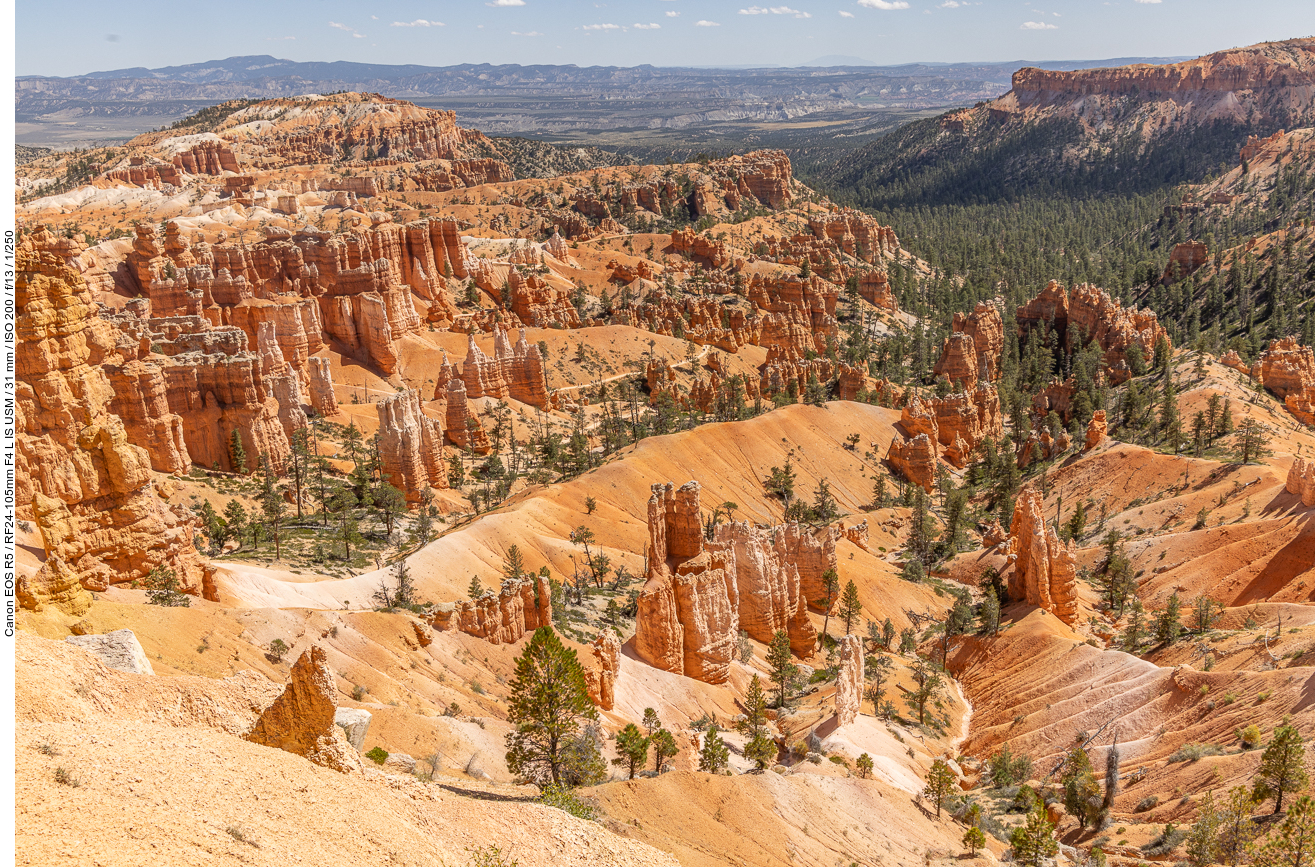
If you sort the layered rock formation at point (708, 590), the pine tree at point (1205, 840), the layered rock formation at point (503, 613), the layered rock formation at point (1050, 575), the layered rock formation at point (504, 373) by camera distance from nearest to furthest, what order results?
the pine tree at point (1205, 840) < the layered rock formation at point (503, 613) < the layered rock formation at point (708, 590) < the layered rock formation at point (1050, 575) < the layered rock formation at point (504, 373)

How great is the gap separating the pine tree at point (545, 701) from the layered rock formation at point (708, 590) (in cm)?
1621

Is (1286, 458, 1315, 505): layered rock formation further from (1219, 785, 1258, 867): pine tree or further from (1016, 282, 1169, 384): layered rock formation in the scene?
(1016, 282, 1169, 384): layered rock formation

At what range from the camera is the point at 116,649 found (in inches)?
777

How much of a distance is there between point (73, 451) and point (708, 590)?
26985 mm

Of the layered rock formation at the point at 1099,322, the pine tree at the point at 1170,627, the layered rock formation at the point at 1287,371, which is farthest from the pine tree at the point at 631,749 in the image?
the layered rock formation at the point at 1099,322

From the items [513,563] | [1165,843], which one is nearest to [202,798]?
[1165,843]

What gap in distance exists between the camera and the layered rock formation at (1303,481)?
5853cm

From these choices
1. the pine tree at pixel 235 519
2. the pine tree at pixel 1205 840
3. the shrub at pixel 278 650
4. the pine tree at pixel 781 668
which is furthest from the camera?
the pine tree at pixel 235 519

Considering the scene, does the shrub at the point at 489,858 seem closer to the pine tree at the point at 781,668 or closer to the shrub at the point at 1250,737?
the pine tree at the point at 781,668

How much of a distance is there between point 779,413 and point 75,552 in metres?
68.6

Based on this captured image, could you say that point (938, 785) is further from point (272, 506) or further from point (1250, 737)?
point (272, 506)

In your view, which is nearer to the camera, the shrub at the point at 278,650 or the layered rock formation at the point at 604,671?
the shrub at the point at 278,650

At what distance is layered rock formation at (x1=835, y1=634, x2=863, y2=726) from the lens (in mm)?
39312

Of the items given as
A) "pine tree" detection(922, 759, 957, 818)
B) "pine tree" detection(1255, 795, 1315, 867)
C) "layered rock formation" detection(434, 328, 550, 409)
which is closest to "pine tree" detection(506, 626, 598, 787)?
"pine tree" detection(922, 759, 957, 818)
